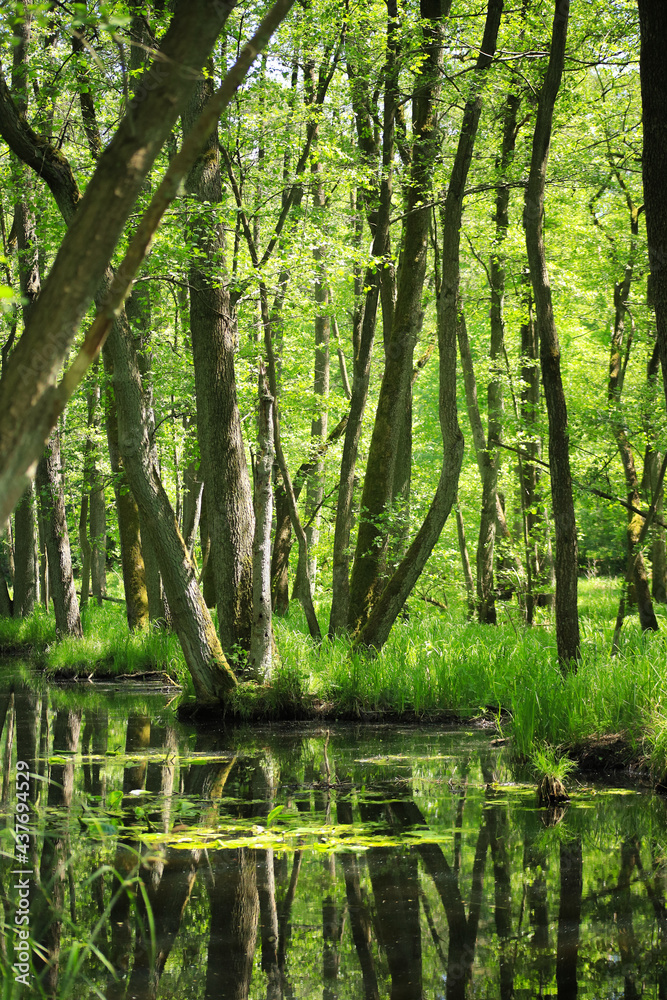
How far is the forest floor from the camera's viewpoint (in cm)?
680

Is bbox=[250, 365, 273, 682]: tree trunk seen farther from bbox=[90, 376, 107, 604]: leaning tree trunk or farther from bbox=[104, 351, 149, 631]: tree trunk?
bbox=[90, 376, 107, 604]: leaning tree trunk

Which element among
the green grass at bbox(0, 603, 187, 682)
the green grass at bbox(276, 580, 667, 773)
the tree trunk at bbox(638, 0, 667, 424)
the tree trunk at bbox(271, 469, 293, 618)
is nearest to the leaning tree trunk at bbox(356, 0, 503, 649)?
the green grass at bbox(276, 580, 667, 773)

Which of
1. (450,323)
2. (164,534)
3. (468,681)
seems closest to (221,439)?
(164,534)

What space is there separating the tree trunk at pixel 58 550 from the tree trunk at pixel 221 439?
541cm

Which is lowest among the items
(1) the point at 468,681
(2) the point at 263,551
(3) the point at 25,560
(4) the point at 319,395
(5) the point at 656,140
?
(1) the point at 468,681

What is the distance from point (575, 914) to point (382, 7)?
41.9ft

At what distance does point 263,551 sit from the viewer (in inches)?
348

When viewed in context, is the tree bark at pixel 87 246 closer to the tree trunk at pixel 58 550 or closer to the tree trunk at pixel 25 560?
the tree trunk at pixel 58 550

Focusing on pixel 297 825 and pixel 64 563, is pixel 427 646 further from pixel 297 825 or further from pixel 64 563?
pixel 64 563

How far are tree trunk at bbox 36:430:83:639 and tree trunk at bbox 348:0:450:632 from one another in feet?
18.8

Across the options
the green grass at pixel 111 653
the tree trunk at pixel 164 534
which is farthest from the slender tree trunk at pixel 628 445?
the green grass at pixel 111 653

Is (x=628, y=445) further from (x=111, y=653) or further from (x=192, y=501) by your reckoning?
(x=111, y=653)

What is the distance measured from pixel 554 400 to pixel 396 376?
139 inches

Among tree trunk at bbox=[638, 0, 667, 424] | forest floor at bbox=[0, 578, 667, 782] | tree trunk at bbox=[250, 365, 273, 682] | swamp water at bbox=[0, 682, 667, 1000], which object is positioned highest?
tree trunk at bbox=[638, 0, 667, 424]
